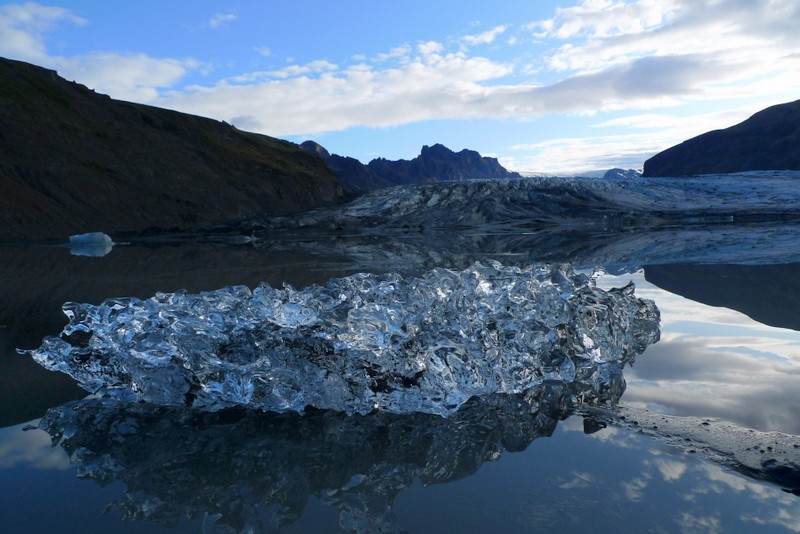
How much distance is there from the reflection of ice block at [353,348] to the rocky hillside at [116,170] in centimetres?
3553

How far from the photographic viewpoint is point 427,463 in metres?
2.20

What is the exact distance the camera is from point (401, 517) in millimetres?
1824

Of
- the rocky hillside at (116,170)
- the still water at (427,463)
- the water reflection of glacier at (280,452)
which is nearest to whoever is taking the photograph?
the still water at (427,463)

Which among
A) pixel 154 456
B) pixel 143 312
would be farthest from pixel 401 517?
pixel 143 312

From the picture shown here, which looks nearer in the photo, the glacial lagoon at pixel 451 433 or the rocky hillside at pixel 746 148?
the glacial lagoon at pixel 451 433

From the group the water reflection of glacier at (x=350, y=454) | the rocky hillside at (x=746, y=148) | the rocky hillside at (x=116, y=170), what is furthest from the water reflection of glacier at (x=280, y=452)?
the rocky hillside at (x=746, y=148)

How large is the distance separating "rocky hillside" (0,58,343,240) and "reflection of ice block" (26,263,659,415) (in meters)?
35.5

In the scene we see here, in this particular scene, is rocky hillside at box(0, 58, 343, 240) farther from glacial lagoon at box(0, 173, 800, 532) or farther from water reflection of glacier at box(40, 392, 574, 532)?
water reflection of glacier at box(40, 392, 574, 532)

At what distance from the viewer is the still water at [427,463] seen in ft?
5.99

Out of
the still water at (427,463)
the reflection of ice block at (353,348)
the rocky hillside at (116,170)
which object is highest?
the rocky hillside at (116,170)

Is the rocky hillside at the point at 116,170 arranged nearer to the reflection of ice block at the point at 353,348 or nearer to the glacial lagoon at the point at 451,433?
the reflection of ice block at the point at 353,348

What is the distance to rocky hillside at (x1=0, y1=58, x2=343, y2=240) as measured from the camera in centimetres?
3948

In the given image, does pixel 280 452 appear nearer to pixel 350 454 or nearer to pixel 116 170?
pixel 350 454

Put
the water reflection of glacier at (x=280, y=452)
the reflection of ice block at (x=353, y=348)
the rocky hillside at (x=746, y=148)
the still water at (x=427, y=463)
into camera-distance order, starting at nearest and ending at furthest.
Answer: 1. the still water at (x=427, y=463)
2. the water reflection of glacier at (x=280, y=452)
3. the reflection of ice block at (x=353, y=348)
4. the rocky hillside at (x=746, y=148)
